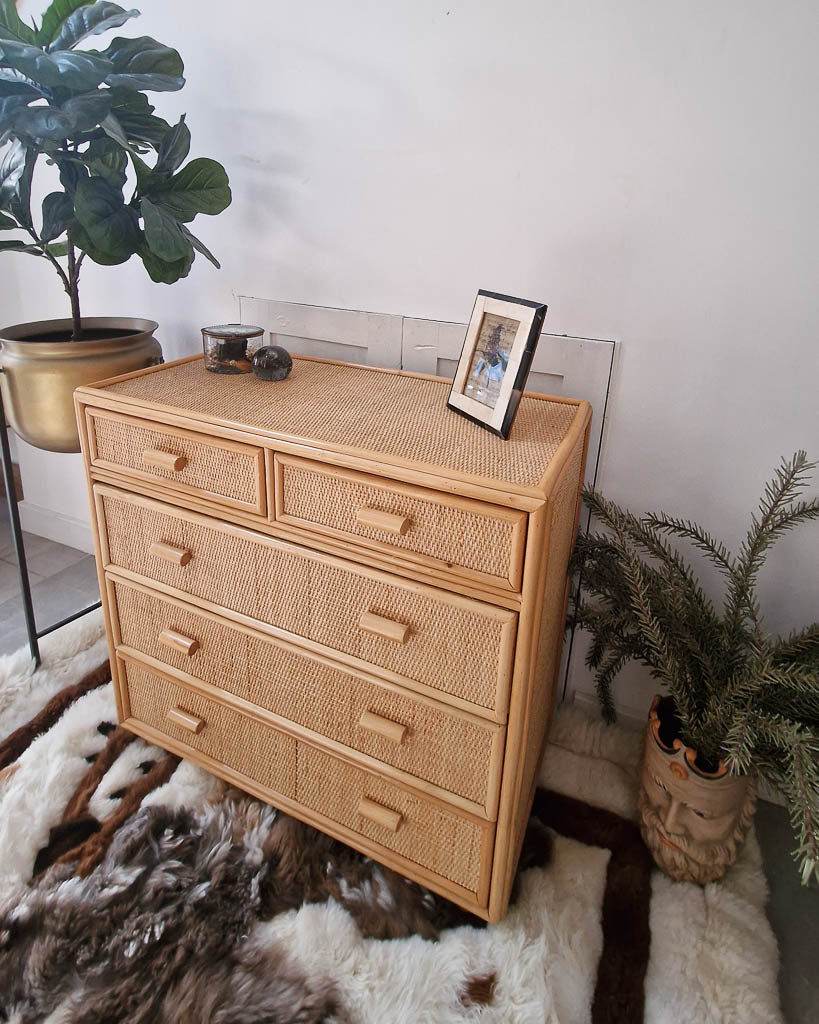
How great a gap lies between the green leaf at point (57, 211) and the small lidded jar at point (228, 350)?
1.09 ft

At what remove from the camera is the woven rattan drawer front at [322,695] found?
1077mm

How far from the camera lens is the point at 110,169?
1.28 metres

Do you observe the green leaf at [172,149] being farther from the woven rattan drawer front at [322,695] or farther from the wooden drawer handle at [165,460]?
the woven rattan drawer front at [322,695]

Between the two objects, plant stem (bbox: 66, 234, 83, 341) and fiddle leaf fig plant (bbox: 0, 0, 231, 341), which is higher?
fiddle leaf fig plant (bbox: 0, 0, 231, 341)

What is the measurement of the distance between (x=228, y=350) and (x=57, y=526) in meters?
1.36

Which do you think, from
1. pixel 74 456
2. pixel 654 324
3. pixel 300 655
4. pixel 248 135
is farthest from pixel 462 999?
pixel 74 456

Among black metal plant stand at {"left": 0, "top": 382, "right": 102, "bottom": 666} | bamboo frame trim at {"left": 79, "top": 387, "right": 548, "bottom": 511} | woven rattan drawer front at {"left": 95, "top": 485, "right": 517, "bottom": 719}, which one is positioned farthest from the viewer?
black metal plant stand at {"left": 0, "top": 382, "right": 102, "bottom": 666}

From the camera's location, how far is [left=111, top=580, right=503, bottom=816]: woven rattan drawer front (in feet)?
3.53

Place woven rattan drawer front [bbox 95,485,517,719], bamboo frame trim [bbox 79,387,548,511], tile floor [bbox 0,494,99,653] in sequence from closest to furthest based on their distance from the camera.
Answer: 1. bamboo frame trim [bbox 79,387,548,511]
2. woven rattan drawer front [bbox 95,485,517,719]
3. tile floor [bbox 0,494,99,653]

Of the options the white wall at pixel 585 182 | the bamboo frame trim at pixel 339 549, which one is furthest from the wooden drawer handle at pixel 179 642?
the white wall at pixel 585 182

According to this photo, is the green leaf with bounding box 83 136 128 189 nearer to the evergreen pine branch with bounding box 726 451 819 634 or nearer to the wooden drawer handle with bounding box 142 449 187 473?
the wooden drawer handle with bounding box 142 449 187 473

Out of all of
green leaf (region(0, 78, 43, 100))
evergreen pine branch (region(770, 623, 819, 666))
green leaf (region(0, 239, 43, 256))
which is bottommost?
evergreen pine branch (region(770, 623, 819, 666))

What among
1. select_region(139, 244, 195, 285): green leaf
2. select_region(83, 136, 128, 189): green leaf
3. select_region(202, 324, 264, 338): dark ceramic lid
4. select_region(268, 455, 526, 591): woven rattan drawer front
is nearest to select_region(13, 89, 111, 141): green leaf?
select_region(83, 136, 128, 189): green leaf

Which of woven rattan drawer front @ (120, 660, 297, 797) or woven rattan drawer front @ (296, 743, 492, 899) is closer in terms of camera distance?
woven rattan drawer front @ (296, 743, 492, 899)
